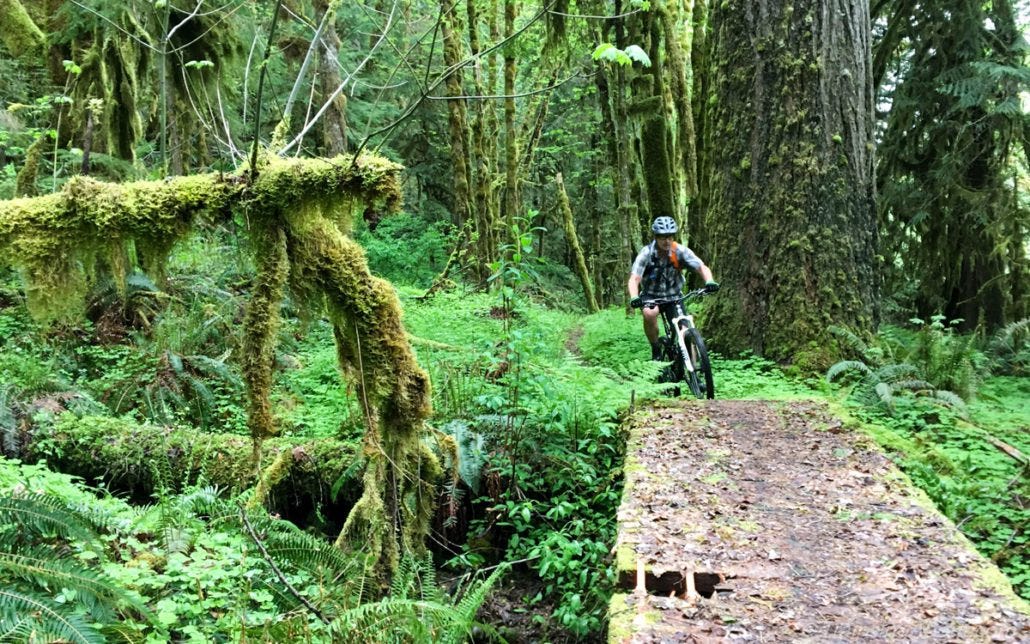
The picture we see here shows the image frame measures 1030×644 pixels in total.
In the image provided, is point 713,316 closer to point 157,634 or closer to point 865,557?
point 865,557

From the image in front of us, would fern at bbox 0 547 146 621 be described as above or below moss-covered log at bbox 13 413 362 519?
above

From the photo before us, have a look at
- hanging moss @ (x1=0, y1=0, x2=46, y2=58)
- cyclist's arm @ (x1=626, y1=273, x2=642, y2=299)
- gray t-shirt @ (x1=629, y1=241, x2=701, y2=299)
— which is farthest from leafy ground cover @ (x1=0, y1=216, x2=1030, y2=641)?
hanging moss @ (x1=0, y1=0, x2=46, y2=58)

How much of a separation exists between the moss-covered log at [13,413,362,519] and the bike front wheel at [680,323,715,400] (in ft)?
12.2

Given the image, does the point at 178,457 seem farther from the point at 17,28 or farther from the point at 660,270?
the point at 17,28

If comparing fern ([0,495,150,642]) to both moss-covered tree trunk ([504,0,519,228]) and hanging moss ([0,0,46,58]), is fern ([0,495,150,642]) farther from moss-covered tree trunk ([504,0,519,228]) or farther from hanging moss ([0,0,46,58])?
moss-covered tree trunk ([504,0,519,228])

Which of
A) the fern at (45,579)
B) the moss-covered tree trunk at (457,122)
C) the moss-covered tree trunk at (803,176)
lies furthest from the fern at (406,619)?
the moss-covered tree trunk at (457,122)

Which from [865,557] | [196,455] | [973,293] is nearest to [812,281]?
[865,557]

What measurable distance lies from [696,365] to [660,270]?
118 centimetres

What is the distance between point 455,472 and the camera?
5.09m

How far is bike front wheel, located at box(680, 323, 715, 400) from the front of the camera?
7363 millimetres

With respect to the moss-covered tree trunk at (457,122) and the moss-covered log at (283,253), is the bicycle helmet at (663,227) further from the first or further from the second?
the moss-covered tree trunk at (457,122)

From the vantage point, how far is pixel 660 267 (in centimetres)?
800

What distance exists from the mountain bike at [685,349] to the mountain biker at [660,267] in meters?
0.11

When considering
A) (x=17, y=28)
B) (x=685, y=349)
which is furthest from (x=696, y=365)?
(x=17, y=28)
